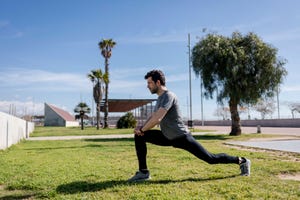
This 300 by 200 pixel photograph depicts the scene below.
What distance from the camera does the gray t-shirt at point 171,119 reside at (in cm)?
456

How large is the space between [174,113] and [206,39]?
51.5 ft

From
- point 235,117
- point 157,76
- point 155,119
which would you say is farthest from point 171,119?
point 235,117

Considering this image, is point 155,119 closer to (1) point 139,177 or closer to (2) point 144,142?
(2) point 144,142

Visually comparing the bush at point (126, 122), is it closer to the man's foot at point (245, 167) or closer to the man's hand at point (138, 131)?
the man's foot at point (245, 167)

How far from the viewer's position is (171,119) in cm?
462

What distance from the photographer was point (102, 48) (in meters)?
40.3

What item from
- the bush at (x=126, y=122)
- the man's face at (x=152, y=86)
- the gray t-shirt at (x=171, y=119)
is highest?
the man's face at (x=152, y=86)

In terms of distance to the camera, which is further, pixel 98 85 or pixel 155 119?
pixel 98 85

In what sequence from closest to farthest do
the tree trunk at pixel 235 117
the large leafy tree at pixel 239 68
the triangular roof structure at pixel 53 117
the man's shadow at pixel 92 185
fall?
the man's shadow at pixel 92 185
the large leafy tree at pixel 239 68
the tree trunk at pixel 235 117
the triangular roof structure at pixel 53 117

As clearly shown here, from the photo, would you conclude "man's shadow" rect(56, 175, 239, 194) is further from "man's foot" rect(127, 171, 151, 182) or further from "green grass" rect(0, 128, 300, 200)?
"man's foot" rect(127, 171, 151, 182)

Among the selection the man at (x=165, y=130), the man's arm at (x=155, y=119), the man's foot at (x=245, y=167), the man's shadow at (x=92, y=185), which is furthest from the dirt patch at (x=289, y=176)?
the man's arm at (x=155, y=119)

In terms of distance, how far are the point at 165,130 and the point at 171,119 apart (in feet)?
0.61

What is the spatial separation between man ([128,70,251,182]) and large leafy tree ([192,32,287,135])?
45.8 ft

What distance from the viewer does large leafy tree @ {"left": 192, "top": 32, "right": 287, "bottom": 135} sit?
18188mm
